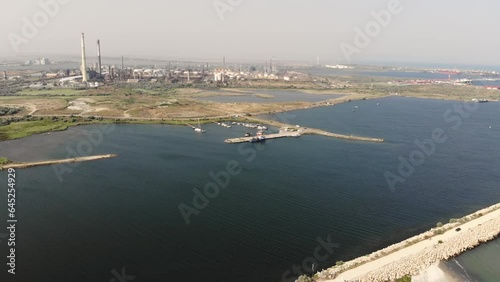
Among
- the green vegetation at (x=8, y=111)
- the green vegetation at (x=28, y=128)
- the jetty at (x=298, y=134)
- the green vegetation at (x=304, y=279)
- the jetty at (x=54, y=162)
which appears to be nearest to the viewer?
the green vegetation at (x=304, y=279)

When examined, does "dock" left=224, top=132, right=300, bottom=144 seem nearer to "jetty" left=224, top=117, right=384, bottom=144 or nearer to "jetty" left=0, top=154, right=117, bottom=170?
"jetty" left=224, top=117, right=384, bottom=144

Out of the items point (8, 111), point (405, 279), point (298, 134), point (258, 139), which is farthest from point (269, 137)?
point (8, 111)

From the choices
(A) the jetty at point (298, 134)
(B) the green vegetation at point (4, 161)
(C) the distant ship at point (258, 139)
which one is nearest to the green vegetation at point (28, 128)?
(B) the green vegetation at point (4, 161)

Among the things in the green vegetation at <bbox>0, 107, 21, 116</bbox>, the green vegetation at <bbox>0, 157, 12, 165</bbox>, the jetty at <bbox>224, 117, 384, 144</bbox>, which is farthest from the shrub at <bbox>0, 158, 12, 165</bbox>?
the green vegetation at <bbox>0, 107, 21, 116</bbox>

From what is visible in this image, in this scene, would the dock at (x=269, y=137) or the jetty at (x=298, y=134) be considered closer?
the dock at (x=269, y=137)

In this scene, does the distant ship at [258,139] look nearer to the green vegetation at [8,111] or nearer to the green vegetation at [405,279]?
the green vegetation at [405,279]

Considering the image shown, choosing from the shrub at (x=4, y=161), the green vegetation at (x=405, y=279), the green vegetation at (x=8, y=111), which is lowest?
the green vegetation at (x=405, y=279)

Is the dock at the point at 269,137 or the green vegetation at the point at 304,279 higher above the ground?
the dock at the point at 269,137

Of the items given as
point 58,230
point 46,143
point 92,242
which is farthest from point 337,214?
point 46,143

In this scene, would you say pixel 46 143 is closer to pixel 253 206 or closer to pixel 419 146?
pixel 253 206
